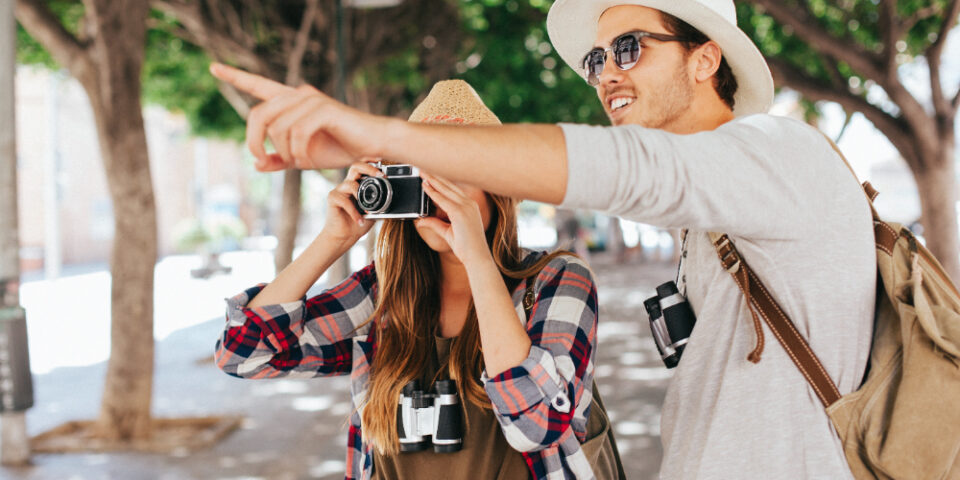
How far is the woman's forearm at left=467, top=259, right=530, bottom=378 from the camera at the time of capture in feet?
5.65

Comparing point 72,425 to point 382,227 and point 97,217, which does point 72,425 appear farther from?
point 97,217

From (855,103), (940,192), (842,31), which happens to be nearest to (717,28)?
(940,192)

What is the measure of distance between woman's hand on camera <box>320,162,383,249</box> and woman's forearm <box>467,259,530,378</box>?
440 mm

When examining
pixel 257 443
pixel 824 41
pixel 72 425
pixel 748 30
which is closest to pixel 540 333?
pixel 257 443

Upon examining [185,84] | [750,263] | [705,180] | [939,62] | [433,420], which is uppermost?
[939,62]

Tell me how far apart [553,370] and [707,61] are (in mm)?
847

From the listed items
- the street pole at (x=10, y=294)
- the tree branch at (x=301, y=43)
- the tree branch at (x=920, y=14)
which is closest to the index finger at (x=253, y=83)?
the street pole at (x=10, y=294)

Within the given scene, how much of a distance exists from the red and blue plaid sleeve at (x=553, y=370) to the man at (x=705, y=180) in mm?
247

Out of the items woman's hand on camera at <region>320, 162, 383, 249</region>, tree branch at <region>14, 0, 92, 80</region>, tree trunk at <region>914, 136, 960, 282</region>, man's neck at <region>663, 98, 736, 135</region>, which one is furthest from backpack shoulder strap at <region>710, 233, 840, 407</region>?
tree trunk at <region>914, 136, 960, 282</region>

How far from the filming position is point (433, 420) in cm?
189

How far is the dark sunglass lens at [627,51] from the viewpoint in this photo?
1.73 metres

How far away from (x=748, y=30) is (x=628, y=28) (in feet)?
28.8

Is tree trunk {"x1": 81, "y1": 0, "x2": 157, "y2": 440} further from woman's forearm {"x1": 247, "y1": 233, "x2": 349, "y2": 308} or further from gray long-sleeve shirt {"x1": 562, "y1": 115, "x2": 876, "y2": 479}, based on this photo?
gray long-sleeve shirt {"x1": 562, "y1": 115, "x2": 876, "y2": 479}

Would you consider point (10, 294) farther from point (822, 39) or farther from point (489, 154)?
point (822, 39)
